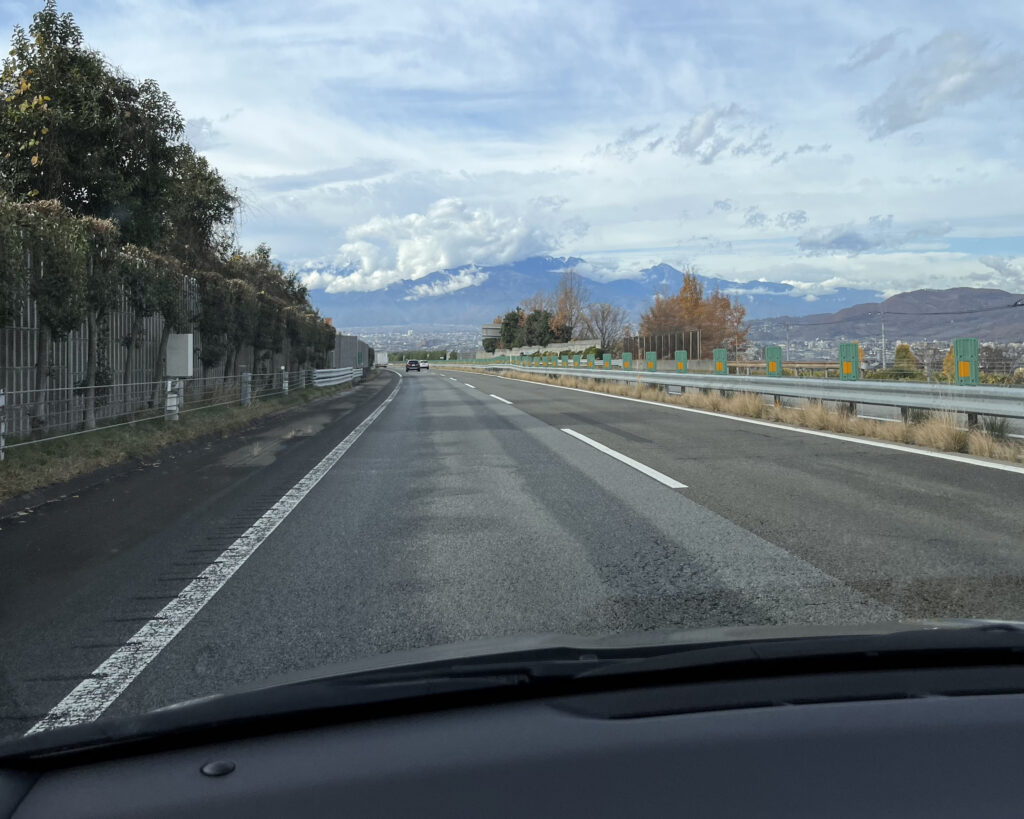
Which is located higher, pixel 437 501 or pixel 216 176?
pixel 216 176

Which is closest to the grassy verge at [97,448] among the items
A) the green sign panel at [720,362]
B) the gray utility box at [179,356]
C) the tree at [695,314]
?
the gray utility box at [179,356]

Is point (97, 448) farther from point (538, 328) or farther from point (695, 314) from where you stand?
point (538, 328)

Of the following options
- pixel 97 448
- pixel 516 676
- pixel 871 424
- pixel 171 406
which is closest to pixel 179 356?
pixel 171 406

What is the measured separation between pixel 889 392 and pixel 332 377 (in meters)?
31.7

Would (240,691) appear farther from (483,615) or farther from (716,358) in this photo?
(716,358)

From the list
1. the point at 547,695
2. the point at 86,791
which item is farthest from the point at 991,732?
the point at 86,791

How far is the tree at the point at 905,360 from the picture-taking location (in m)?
25.1

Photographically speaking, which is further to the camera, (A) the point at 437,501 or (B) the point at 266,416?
(B) the point at 266,416

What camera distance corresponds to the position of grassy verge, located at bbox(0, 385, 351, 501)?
916 centimetres

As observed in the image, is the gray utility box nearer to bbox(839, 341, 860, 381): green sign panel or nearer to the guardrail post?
the guardrail post

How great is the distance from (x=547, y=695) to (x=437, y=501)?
5.81 meters

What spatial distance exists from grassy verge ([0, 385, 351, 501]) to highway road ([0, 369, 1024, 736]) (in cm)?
63

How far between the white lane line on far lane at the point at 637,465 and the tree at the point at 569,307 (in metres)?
91.5

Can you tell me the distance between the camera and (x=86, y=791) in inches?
68.5
